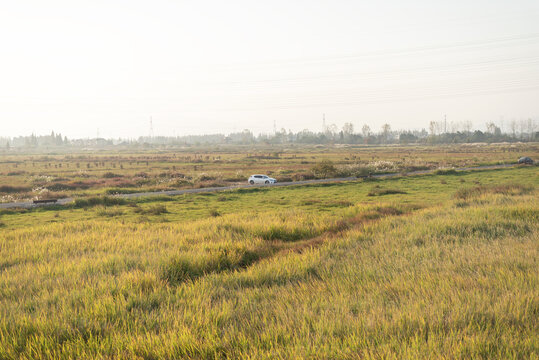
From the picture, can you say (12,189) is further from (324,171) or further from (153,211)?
(324,171)

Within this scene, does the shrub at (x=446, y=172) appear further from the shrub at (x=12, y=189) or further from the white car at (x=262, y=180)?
the shrub at (x=12, y=189)

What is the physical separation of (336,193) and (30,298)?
103 ft

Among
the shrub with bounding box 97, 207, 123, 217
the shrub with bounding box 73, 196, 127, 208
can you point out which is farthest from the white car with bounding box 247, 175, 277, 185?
the shrub with bounding box 97, 207, 123, 217

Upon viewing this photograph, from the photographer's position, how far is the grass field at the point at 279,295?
5.26 m

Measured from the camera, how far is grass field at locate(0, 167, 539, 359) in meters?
5.26

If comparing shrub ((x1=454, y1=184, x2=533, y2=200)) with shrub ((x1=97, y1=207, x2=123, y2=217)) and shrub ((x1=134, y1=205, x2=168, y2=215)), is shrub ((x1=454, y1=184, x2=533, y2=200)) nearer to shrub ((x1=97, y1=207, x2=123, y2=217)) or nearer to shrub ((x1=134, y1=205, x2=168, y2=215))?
shrub ((x1=134, y1=205, x2=168, y2=215))

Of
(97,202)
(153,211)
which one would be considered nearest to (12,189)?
(97,202)

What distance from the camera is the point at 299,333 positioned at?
565 centimetres

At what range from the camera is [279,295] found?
24.2ft

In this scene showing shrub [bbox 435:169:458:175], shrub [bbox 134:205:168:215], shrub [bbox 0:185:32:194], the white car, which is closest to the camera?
shrub [bbox 134:205:168:215]

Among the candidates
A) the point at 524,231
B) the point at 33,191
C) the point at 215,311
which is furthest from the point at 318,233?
the point at 33,191

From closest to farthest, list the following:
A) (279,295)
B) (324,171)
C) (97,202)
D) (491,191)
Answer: (279,295), (491,191), (97,202), (324,171)

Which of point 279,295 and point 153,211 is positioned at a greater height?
point 279,295

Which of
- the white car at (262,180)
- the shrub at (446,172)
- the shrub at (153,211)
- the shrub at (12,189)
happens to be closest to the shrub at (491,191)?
the shrub at (153,211)
